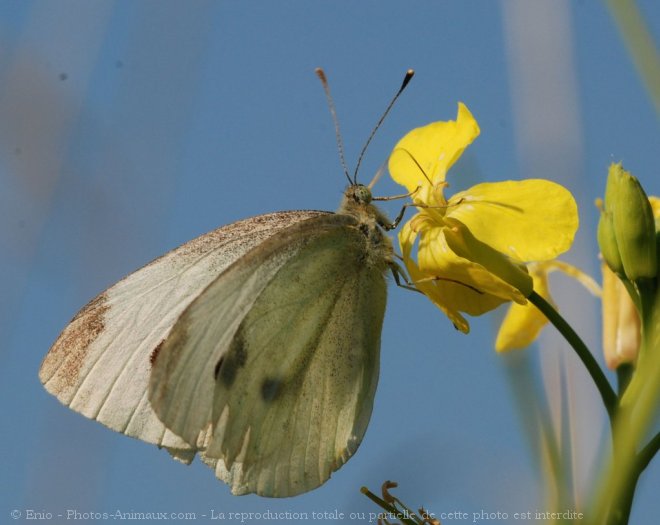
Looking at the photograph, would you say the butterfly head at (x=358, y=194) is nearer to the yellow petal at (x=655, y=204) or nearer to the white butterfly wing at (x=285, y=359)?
the white butterfly wing at (x=285, y=359)

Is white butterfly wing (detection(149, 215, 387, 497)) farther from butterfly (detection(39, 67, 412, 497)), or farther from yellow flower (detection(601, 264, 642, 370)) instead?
yellow flower (detection(601, 264, 642, 370))

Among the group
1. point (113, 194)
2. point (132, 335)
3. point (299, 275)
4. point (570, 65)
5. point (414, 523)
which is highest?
point (570, 65)

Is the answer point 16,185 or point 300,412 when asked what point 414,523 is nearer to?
point 300,412

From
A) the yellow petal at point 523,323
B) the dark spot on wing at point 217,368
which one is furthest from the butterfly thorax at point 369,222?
the dark spot on wing at point 217,368

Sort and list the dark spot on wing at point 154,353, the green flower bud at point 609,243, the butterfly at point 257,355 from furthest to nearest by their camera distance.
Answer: the dark spot on wing at point 154,353, the butterfly at point 257,355, the green flower bud at point 609,243


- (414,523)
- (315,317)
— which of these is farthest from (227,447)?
(414,523)

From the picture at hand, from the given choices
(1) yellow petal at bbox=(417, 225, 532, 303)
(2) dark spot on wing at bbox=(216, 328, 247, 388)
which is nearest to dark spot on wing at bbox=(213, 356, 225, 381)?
(2) dark spot on wing at bbox=(216, 328, 247, 388)
